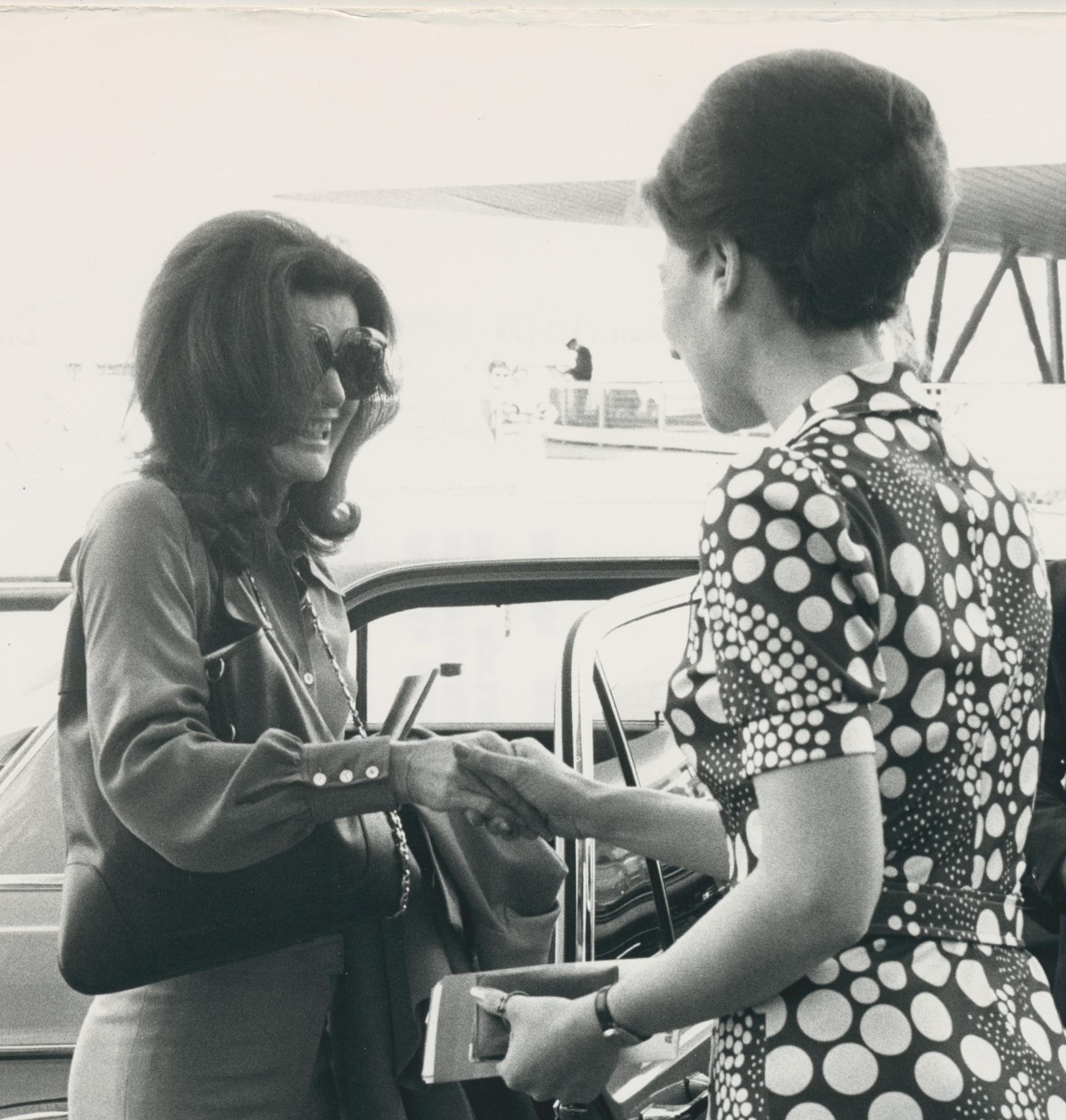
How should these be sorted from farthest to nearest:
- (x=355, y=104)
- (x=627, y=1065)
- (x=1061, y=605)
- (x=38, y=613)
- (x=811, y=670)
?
(x=355, y=104)
(x=38, y=613)
(x=1061, y=605)
(x=627, y=1065)
(x=811, y=670)

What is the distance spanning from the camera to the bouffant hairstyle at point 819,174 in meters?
0.85

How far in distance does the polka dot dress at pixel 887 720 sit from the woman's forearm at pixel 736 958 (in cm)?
4

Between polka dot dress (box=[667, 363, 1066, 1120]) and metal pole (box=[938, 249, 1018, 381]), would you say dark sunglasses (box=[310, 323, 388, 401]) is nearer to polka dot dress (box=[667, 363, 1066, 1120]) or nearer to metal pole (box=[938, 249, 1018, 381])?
A: polka dot dress (box=[667, 363, 1066, 1120])

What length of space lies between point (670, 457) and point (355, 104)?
4537 millimetres

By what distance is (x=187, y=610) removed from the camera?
1288 millimetres

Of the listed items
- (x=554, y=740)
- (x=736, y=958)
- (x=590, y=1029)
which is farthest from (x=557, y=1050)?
(x=554, y=740)

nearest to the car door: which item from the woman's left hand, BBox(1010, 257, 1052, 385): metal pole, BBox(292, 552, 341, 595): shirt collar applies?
BBox(292, 552, 341, 595): shirt collar

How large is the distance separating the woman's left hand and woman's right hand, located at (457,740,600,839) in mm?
370

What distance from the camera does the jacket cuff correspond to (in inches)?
50.8

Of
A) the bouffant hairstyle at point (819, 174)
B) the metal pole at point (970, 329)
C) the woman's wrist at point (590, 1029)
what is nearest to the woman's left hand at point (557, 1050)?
the woman's wrist at point (590, 1029)

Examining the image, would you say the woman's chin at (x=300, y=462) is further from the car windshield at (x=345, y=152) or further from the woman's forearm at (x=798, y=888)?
the woman's forearm at (x=798, y=888)

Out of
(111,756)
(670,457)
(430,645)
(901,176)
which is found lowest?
(670,457)

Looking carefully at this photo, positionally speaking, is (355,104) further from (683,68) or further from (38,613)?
(38,613)

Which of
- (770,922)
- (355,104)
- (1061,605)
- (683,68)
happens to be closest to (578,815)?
(770,922)
